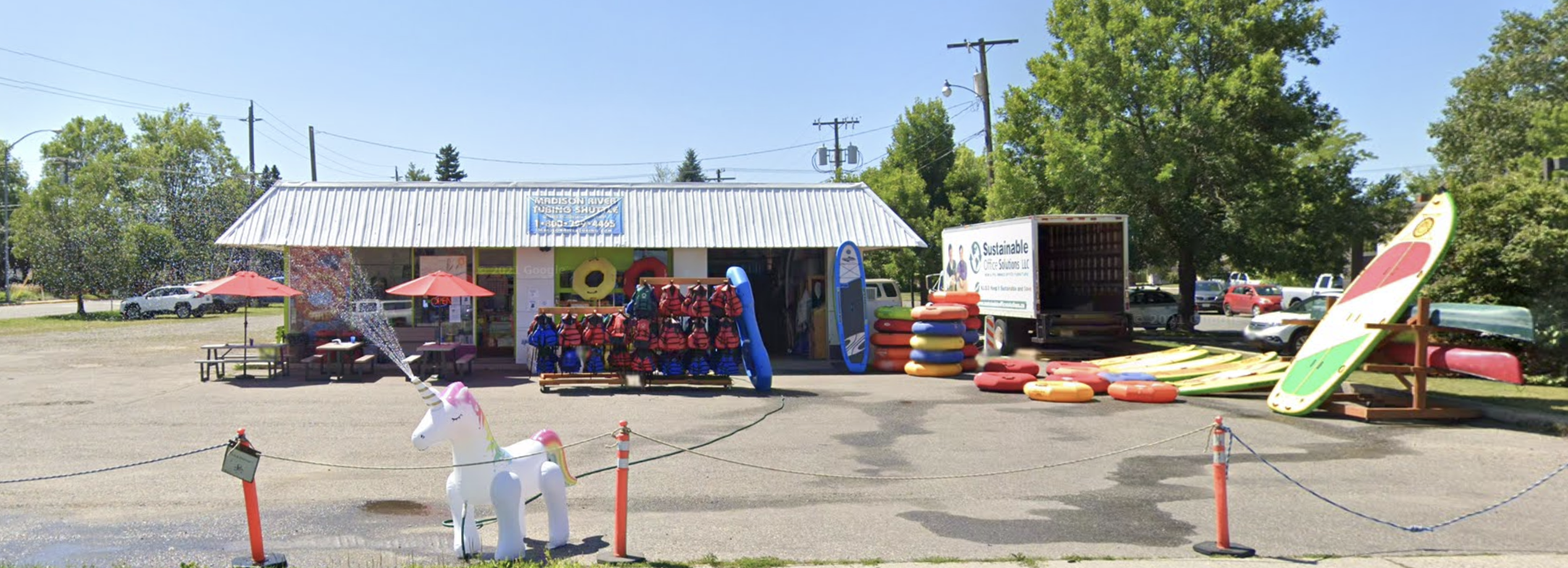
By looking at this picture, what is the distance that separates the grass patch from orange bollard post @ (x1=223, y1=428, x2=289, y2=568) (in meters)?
14.5

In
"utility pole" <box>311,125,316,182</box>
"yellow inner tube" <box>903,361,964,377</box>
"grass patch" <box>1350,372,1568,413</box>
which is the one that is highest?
"utility pole" <box>311,125,316,182</box>

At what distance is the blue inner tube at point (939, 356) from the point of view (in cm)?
1952

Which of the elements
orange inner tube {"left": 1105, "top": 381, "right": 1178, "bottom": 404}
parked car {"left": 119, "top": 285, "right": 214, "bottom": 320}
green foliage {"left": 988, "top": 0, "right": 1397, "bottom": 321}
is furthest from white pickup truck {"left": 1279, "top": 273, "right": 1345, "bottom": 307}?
parked car {"left": 119, "top": 285, "right": 214, "bottom": 320}

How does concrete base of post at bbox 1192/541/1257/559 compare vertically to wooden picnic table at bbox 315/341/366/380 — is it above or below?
below

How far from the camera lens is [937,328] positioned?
19.7 metres

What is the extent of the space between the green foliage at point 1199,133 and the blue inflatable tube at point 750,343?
12420mm

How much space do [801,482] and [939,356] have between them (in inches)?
396

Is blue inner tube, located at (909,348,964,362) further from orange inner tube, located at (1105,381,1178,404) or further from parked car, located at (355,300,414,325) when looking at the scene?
parked car, located at (355,300,414,325)

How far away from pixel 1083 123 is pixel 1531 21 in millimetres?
28401

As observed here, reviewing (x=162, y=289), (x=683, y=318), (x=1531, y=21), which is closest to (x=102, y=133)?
(x=162, y=289)

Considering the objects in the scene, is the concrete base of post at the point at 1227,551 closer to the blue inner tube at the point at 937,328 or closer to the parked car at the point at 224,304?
the blue inner tube at the point at 937,328

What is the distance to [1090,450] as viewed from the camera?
11.5m

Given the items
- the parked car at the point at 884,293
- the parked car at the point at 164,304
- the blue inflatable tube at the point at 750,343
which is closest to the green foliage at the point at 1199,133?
the parked car at the point at 884,293

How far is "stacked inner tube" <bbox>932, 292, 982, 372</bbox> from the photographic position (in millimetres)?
20266
